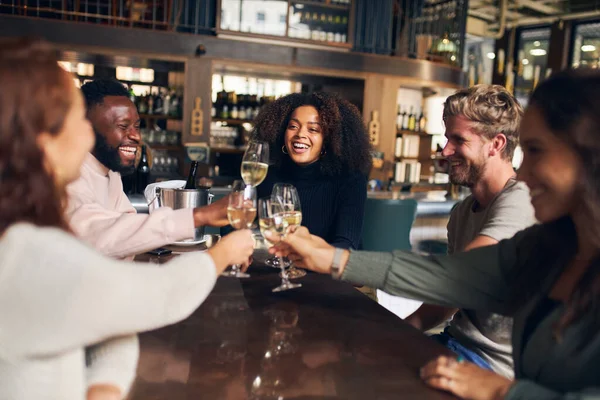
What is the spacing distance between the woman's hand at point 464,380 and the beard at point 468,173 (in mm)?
1067

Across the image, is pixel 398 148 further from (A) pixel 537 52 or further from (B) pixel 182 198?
(B) pixel 182 198

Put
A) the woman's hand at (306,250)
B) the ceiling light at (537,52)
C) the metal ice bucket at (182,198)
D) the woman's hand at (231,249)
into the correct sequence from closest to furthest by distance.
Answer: the woman's hand at (231,249), the woman's hand at (306,250), the metal ice bucket at (182,198), the ceiling light at (537,52)

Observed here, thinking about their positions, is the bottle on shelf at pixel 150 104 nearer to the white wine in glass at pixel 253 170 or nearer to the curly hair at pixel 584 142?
the white wine in glass at pixel 253 170

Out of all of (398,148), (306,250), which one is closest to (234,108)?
(398,148)

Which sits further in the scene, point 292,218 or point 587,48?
point 587,48

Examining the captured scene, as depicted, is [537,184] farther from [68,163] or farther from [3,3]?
[3,3]

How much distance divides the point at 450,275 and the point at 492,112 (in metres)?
0.89

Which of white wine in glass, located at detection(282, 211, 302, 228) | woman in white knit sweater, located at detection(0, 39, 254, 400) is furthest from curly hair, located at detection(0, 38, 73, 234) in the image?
white wine in glass, located at detection(282, 211, 302, 228)

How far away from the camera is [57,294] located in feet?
2.64

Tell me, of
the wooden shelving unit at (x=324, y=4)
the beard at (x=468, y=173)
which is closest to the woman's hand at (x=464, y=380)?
the beard at (x=468, y=173)

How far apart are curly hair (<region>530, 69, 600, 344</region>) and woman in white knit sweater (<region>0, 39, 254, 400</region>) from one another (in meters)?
Result: 0.80

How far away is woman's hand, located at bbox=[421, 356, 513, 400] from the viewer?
3.57ft

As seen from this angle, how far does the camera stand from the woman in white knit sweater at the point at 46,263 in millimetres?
798

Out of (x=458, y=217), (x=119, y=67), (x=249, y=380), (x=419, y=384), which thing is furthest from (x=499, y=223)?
(x=119, y=67)
